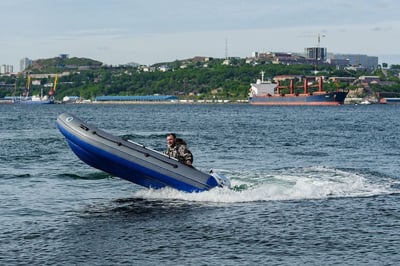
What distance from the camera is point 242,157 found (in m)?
37.0

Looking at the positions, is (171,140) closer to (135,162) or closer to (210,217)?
(135,162)

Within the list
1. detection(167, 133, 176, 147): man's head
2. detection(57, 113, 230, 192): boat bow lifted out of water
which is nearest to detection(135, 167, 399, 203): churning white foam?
detection(57, 113, 230, 192): boat bow lifted out of water

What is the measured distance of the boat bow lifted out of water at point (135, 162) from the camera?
22.0m

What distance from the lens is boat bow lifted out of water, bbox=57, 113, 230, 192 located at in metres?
22.0

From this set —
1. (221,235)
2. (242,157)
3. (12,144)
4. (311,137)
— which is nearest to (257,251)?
(221,235)

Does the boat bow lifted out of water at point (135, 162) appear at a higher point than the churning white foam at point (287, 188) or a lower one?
higher

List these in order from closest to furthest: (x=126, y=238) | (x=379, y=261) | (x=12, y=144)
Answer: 1. (x=379, y=261)
2. (x=126, y=238)
3. (x=12, y=144)

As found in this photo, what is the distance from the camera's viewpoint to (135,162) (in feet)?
72.6

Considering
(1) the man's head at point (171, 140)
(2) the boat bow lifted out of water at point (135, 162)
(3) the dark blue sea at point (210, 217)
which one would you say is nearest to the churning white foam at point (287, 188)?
(3) the dark blue sea at point (210, 217)

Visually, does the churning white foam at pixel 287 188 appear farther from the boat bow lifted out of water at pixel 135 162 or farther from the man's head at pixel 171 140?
the man's head at pixel 171 140

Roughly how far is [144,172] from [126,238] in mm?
5152

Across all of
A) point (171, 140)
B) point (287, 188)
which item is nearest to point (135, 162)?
point (171, 140)

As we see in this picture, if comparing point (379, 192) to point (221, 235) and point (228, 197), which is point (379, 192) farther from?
point (221, 235)

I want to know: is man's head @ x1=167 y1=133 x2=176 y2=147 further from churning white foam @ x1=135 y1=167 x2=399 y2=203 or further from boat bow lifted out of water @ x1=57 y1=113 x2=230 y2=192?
churning white foam @ x1=135 y1=167 x2=399 y2=203
